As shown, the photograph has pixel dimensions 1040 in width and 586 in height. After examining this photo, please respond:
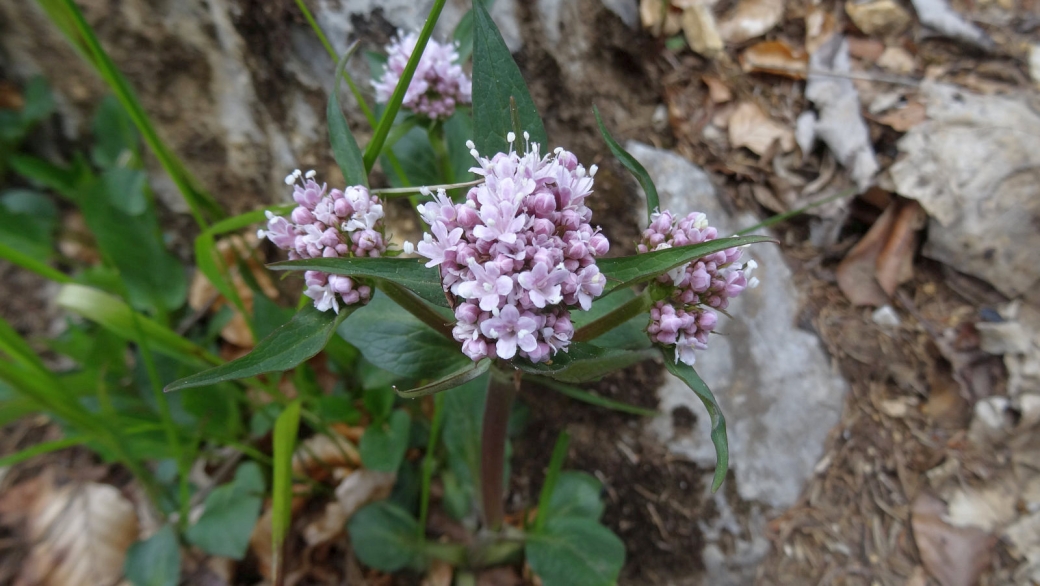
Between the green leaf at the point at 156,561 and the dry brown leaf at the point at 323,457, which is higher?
the green leaf at the point at 156,561

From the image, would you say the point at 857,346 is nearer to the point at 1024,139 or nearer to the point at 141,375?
the point at 1024,139

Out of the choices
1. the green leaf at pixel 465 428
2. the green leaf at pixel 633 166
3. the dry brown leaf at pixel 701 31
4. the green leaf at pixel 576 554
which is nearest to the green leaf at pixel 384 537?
the green leaf at pixel 465 428

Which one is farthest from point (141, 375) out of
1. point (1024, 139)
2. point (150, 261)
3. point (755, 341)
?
point (1024, 139)

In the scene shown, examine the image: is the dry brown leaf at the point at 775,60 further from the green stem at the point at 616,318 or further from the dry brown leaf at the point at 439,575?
the dry brown leaf at the point at 439,575

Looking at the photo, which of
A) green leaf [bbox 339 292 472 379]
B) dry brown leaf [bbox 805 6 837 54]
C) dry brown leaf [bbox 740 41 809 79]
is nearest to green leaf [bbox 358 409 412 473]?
green leaf [bbox 339 292 472 379]

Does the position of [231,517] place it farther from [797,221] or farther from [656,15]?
[656,15]

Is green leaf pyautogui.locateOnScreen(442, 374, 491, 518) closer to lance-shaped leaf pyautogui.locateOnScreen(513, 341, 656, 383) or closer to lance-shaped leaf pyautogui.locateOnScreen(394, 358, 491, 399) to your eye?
lance-shaped leaf pyautogui.locateOnScreen(513, 341, 656, 383)

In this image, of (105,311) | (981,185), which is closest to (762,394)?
(981,185)
